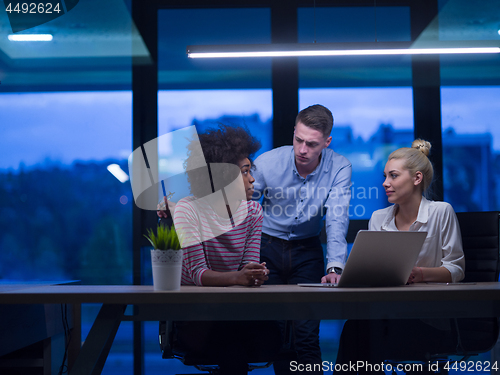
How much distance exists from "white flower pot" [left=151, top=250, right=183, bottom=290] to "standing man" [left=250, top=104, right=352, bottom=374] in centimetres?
109

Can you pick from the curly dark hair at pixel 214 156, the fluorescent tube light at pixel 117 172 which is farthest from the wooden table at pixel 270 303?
the fluorescent tube light at pixel 117 172

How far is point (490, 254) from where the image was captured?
2193 mm

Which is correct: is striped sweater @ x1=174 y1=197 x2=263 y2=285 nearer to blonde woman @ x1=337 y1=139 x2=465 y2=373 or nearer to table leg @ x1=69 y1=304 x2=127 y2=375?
table leg @ x1=69 y1=304 x2=127 y2=375

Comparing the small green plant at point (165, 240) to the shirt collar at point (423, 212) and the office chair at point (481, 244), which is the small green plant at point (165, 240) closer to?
the shirt collar at point (423, 212)

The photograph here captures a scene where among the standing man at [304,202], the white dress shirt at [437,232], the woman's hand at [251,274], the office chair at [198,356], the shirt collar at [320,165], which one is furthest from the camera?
the shirt collar at [320,165]

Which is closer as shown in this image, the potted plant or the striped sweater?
the potted plant

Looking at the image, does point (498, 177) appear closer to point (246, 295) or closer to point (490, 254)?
point (490, 254)

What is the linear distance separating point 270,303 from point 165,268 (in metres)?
0.32

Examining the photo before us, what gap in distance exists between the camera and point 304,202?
262 centimetres

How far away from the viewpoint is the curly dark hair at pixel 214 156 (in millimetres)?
1706

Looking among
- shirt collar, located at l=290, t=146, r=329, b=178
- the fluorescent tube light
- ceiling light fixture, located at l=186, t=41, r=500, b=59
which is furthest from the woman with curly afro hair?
the fluorescent tube light

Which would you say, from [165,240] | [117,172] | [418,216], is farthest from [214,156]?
[117,172]

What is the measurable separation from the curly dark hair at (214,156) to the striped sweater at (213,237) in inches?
2.8

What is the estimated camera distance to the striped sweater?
4.95ft
